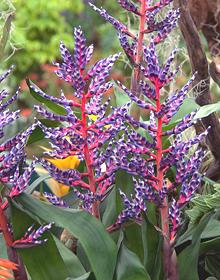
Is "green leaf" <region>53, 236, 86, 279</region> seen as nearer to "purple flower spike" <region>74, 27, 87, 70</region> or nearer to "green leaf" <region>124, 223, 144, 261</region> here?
"green leaf" <region>124, 223, 144, 261</region>

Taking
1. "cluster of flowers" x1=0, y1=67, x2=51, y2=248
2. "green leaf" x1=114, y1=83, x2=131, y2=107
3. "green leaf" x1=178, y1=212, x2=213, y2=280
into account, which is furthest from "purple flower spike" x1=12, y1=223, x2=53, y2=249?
"green leaf" x1=114, y1=83, x2=131, y2=107

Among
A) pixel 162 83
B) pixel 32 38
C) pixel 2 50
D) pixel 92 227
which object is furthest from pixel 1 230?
pixel 32 38

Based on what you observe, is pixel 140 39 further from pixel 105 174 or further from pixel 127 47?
pixel 105 174

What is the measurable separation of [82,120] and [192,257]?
0.16 metres

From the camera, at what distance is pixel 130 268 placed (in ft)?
1.73

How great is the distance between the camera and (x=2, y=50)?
0.78 metres

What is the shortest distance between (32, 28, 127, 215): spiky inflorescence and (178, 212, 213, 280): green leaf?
9 cm

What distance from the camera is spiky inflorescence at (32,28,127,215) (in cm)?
53

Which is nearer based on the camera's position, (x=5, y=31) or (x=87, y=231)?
(x=87, y=231)

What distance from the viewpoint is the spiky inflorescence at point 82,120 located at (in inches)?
20.9

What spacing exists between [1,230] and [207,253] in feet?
0.70

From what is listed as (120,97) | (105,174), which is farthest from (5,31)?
(105,174)

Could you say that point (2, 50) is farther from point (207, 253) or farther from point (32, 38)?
point (32, 38)

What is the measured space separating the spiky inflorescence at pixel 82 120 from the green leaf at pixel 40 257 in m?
0.05
